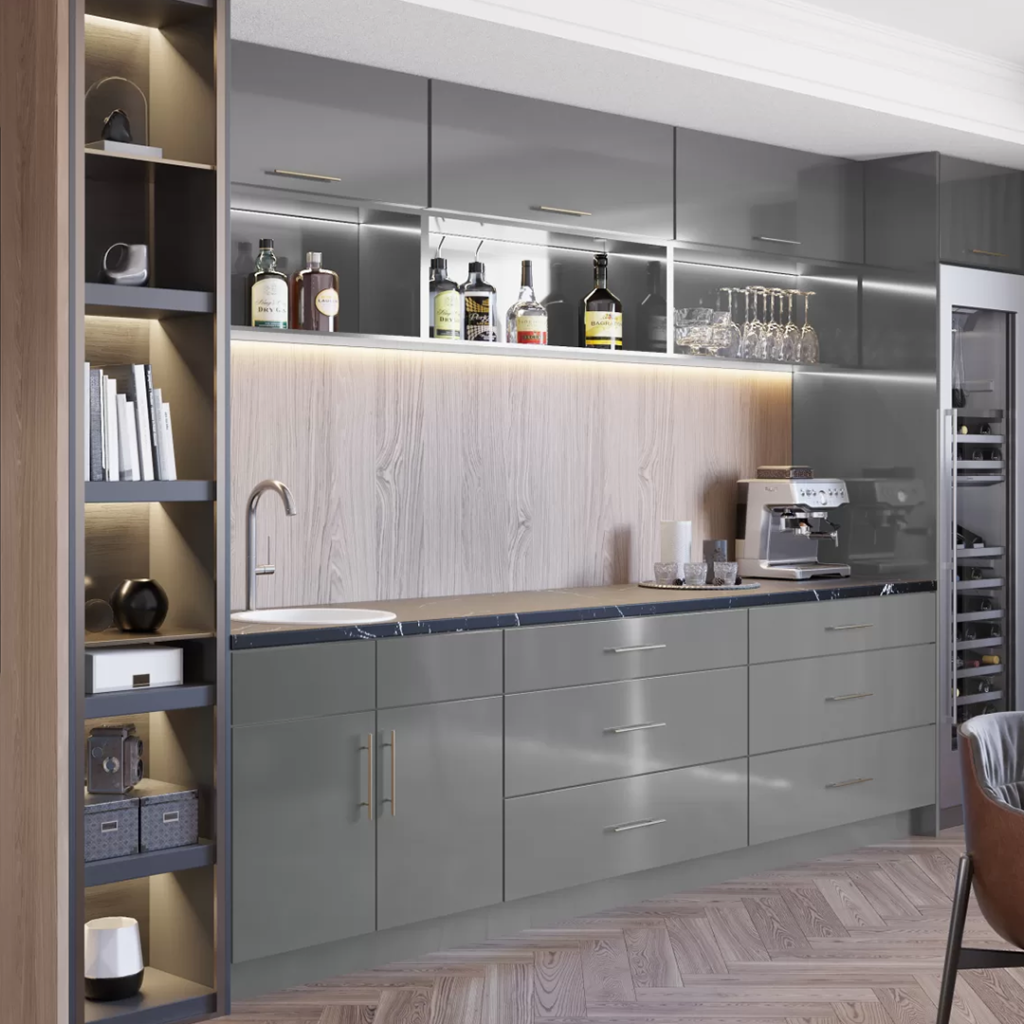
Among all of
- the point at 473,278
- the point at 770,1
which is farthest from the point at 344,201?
the point at 770,1

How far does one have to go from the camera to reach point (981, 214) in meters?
4.71

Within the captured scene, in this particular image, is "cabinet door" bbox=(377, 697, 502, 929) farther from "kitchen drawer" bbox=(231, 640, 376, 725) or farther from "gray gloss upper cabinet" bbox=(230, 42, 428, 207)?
"gray gloss upper cabinet" bbox=(230, 42, 428, 207)

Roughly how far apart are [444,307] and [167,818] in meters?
1.64

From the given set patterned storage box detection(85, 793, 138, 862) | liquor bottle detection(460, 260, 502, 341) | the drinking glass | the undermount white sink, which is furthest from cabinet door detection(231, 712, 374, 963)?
the drinking glass

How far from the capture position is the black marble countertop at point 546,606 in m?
3.14

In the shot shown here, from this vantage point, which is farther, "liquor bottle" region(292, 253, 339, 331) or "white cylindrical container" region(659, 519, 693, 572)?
"white cylindrical container" region(659, 519, 693, 572)

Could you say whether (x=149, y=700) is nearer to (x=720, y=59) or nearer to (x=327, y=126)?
(x=327, y=126)

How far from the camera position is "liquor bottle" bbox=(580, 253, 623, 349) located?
4105 mm

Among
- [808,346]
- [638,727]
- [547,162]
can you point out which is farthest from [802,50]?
[638,727]

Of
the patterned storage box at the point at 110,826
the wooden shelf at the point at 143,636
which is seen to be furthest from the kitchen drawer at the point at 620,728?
the patterned storage box at the point at 110,826

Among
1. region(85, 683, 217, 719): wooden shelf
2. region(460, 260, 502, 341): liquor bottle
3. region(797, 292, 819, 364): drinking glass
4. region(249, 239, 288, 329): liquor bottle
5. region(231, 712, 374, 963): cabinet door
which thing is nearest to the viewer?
region(85, 683, 217, 719): wooden shelf

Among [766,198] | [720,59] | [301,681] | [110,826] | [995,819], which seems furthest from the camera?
[766,198]

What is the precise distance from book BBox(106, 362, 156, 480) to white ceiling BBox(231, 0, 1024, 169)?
957 mm

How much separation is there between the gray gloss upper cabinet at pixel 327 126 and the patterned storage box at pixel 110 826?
1575 mm
